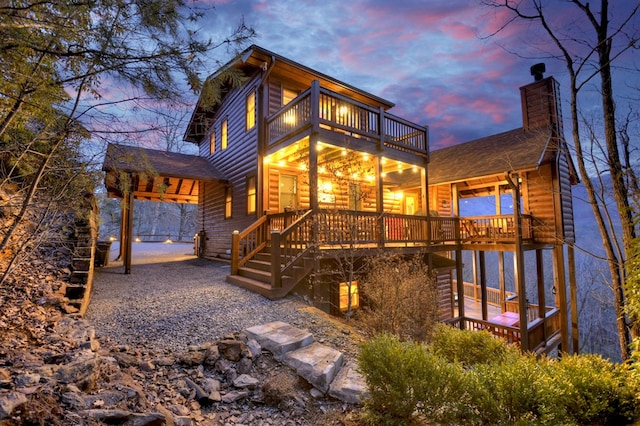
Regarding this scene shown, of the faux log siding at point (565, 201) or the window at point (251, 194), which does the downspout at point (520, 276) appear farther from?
the window at point (251, 194)

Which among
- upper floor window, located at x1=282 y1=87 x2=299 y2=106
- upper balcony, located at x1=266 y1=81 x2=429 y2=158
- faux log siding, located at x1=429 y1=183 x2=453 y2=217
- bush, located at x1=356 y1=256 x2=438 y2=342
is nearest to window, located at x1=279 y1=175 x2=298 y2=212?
upper balcony, located at x1=266 y1=81 x2=429 y2=158

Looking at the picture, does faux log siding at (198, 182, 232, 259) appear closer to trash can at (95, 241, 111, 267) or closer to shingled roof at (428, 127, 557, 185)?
trash can at (95, 241, 111, 267)

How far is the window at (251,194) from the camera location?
10.1m

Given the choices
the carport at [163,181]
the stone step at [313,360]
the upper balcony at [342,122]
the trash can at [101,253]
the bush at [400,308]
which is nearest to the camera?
the stone step at [313,360]

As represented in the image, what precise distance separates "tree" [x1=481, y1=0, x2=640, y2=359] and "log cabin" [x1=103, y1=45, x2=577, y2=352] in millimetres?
1197

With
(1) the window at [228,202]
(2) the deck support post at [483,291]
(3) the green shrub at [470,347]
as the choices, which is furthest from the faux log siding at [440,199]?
(3) the green shrub at [470,347]

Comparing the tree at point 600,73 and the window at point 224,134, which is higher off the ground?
the window at point 224,134

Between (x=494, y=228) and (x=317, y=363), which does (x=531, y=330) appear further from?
(x=317, y=363)

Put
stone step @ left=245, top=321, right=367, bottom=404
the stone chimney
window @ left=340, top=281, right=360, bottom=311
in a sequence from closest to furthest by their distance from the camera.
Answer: stone step @ left=245, top=321, right=367, bottom=404 → window @ left=340, top=281, right=360, bottom=311 → the stone chimney

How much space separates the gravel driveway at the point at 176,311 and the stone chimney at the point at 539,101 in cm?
1257

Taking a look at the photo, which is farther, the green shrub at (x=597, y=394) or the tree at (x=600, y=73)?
the tree at (x=600, y=73)

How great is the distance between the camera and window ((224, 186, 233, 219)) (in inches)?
472

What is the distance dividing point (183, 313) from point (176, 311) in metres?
0.21

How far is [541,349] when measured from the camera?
9.60 metres
